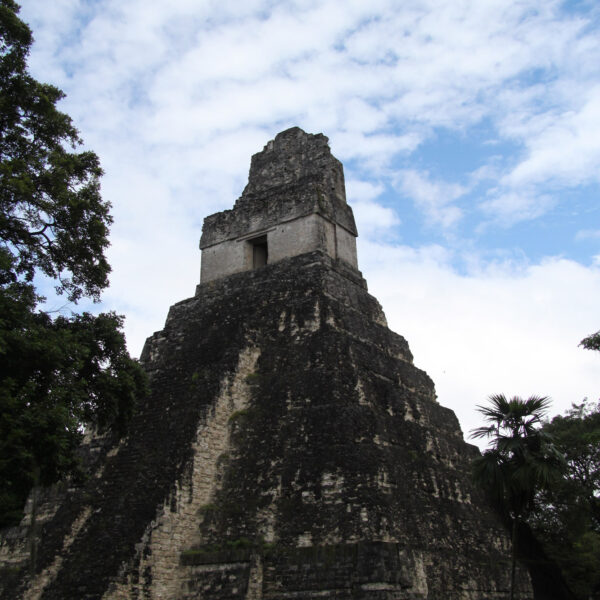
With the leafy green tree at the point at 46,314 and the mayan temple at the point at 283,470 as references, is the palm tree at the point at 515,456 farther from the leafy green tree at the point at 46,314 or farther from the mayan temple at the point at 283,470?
the leafy green tree at the point at 46,314

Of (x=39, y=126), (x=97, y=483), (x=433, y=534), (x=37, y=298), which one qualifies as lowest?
(x=433, y=534)

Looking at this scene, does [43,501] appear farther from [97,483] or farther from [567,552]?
[567,552]

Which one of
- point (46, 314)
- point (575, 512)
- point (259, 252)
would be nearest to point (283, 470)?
point (46, 314)

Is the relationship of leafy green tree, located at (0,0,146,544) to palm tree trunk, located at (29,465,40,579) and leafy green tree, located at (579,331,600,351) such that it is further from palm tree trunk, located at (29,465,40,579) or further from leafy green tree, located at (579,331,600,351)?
leafy green tree, located at (579,331,600,351)

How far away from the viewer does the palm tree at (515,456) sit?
1170cm

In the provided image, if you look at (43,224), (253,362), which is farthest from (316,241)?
(43,224)

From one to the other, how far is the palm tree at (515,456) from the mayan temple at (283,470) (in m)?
0.95

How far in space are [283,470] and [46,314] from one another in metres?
4.58

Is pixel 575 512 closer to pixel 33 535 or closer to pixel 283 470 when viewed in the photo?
pixel 283 470

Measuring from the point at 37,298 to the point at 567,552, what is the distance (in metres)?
17.2

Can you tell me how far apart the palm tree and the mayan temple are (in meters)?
0.95

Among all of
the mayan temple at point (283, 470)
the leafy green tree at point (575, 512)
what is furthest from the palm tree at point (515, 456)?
the leafy green tree at point (575, 512)

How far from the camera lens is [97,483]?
11547 mm

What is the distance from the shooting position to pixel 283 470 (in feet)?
34.4
